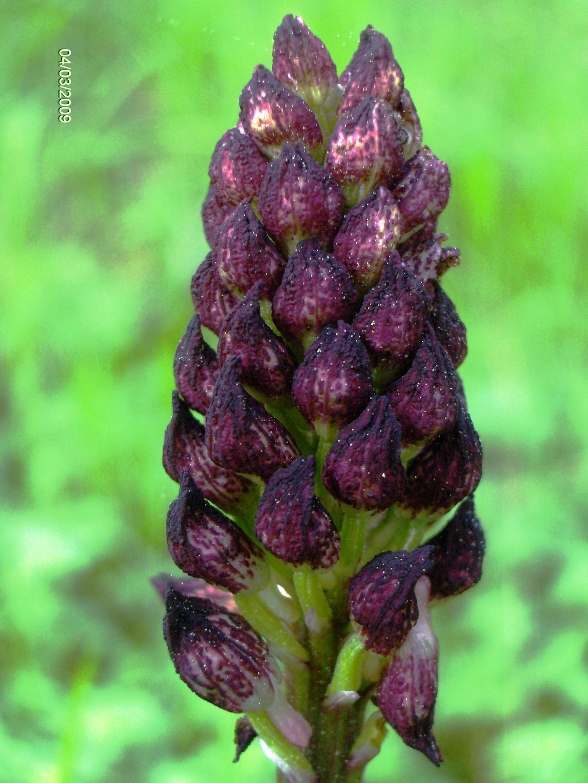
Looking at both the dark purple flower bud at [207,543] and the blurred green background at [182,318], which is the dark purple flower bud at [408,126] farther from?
the blurred green background at [182,318]

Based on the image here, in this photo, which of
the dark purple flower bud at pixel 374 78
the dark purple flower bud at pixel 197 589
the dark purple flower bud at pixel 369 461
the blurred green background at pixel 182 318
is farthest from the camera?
the blurred green background at pixel 182 318

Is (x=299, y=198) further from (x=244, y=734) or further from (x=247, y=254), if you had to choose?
(x=244, y=734)

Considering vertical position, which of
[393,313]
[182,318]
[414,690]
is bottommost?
[414,690]

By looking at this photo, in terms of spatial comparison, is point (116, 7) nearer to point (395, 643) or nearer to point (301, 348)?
point (301, 348)
